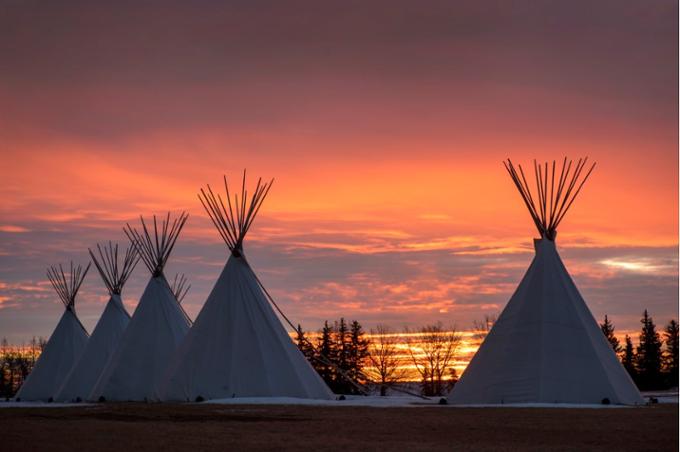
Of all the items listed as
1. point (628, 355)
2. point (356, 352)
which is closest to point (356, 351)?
point (356, 352)

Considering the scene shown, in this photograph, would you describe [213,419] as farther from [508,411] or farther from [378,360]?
[378,360]

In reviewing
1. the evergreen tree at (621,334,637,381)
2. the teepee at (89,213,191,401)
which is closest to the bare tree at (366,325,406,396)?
the evergreen tree at (621,334,637,381)

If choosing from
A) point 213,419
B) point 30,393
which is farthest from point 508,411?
point 30,393

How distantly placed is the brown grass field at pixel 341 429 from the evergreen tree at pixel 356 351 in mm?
28115

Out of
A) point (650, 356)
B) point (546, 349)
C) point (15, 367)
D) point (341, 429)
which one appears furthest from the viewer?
point (15, 367)

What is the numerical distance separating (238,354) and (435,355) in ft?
102

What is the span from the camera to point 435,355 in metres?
50.9

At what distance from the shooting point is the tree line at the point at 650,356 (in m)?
42.3

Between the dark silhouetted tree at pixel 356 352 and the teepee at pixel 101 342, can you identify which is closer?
the teepee at pixel 101 342

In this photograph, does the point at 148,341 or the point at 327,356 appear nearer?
the point at 148,341

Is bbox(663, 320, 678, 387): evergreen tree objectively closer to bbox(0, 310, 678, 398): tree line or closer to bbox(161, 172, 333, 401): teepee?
bbox(0, 310, 678, 398): tree line

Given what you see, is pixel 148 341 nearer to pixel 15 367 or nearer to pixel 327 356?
pixel 327 356

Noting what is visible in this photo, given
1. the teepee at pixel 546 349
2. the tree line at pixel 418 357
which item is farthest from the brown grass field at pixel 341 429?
the tree line at pixel 418 357

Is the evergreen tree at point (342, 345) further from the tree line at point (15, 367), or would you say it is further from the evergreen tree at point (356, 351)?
the tree line at point (15, 367)
